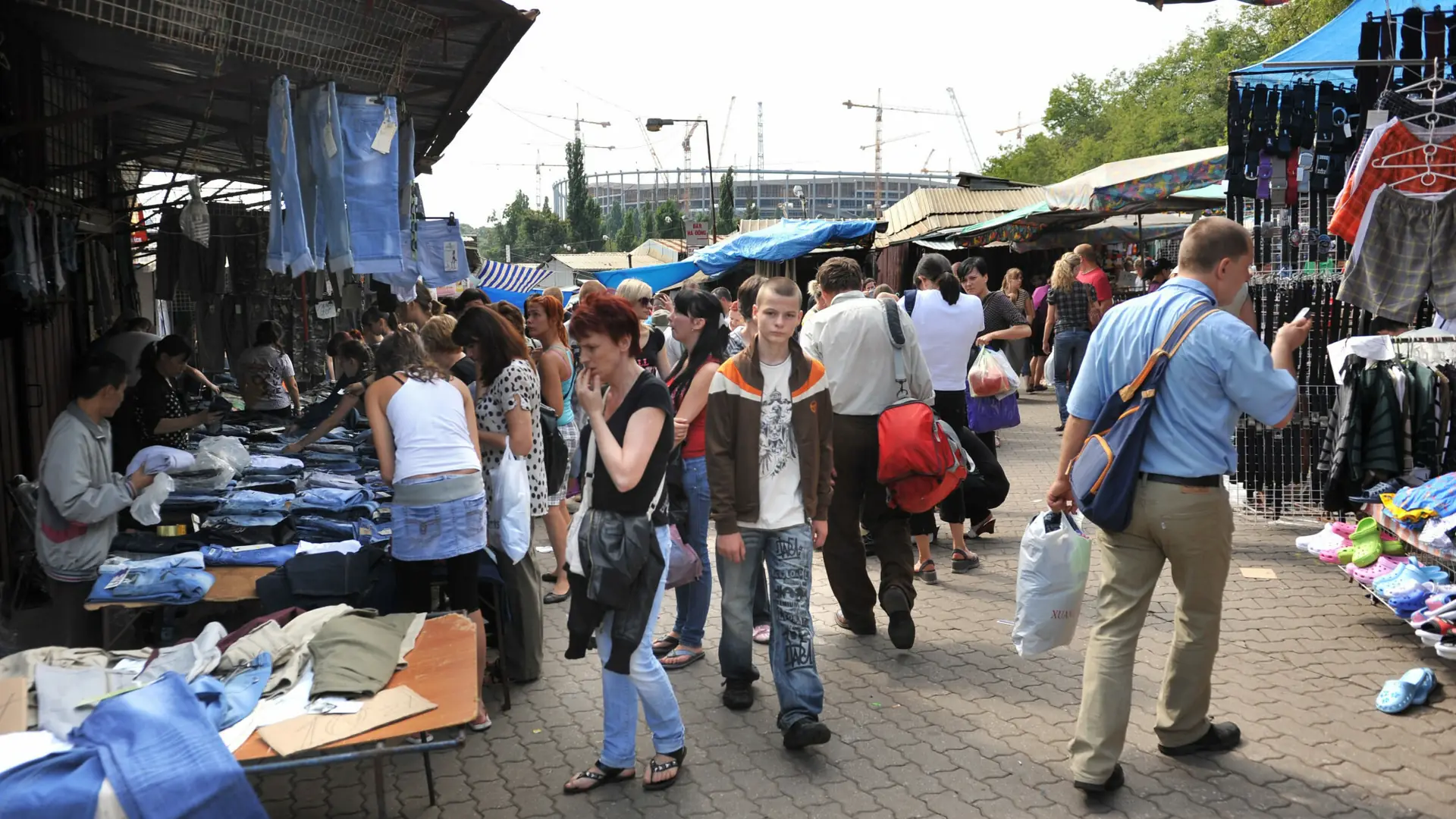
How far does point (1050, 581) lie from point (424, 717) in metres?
2.44

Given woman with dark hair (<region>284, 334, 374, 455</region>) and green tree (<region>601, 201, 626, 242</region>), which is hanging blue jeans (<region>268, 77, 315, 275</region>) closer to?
woman with dark hair (<region>284, 334, 374, 455</region>)

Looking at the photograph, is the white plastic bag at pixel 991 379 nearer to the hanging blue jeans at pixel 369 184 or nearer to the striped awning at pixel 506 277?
the hanging blue jeans at pixel 369 184

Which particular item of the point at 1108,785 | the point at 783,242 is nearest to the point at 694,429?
the point at 1108,785

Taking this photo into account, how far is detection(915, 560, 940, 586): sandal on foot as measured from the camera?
6.90m

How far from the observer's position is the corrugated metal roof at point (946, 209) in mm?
20531

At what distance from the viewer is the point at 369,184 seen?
19.1 ft

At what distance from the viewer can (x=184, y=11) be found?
16.4ft

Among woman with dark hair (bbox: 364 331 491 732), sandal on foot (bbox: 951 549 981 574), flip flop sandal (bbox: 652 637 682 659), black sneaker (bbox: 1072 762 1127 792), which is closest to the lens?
black sneaker (bbox: 1072 762 1127 792)

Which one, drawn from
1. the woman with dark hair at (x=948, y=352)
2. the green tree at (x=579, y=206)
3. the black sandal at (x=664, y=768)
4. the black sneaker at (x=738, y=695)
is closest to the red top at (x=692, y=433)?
the black sneaker at (x=738, y=695)

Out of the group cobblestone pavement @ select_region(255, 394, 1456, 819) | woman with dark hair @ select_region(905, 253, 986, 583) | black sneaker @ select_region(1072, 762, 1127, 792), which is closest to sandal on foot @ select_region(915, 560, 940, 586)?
woman with dark hair @ select_region(905, 253, 986, 583)

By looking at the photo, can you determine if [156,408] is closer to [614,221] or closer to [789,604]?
[789,604]

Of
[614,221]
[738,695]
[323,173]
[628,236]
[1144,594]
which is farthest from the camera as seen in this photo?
[614,221]

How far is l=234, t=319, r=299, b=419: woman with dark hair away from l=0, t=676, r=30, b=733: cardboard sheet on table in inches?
274

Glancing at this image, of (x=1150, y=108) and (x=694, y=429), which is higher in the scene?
(x=1150, y=108)
